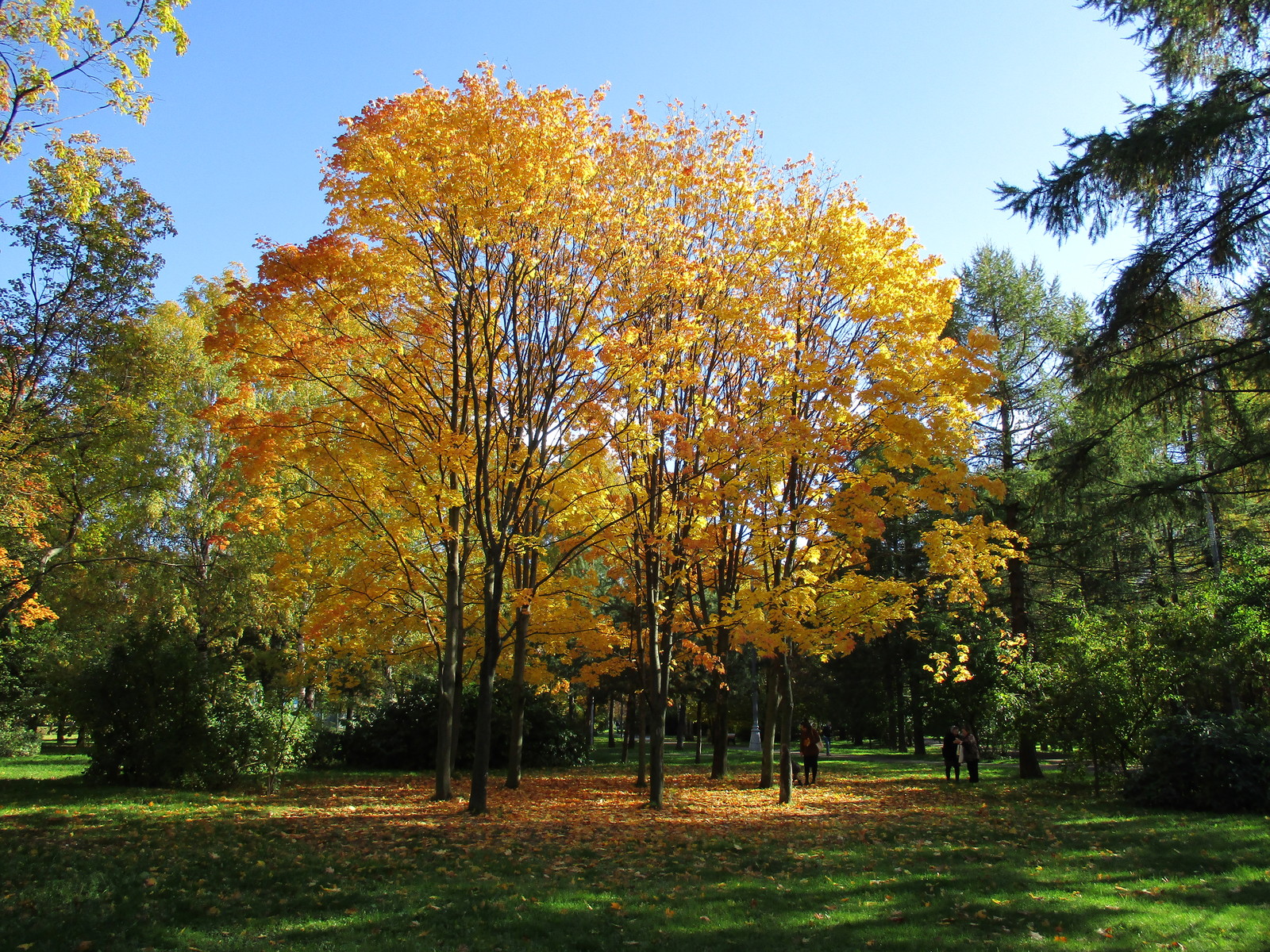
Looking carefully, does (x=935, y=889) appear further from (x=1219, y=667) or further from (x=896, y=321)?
(x=1219, y=667)

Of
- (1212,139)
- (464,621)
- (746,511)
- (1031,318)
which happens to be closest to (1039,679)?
(746,511)

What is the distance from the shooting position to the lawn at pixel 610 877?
4.94 m

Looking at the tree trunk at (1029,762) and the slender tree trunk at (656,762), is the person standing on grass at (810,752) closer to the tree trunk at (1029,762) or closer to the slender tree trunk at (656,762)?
the tree trunk at (1029,762)

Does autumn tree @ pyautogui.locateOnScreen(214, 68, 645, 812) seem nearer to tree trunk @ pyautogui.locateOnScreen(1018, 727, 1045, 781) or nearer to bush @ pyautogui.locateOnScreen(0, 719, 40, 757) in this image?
tree trunk @ pyautogui.locateOnScreen(1018, 727, 1045, 781)

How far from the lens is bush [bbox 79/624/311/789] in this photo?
42.8 feet

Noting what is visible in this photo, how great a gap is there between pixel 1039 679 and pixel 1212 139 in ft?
36.5

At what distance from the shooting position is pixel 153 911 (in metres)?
5.14

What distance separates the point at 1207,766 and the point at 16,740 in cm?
3035

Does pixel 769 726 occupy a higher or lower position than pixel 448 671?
lower

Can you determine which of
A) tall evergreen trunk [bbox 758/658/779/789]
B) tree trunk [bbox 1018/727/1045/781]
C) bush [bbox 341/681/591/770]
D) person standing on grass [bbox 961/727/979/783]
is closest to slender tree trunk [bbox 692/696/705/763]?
bush [bbox 341/681/591/770]

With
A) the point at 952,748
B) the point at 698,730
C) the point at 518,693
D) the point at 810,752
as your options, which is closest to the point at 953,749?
the point at 952,748

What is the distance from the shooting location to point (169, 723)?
13.2m

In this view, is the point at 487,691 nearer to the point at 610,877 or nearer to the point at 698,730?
the point at 610,877

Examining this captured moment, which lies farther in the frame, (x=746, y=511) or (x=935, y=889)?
(x=746, y=511)
